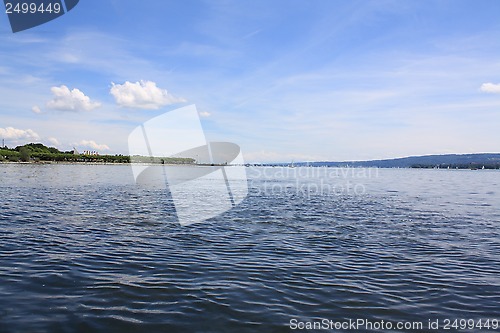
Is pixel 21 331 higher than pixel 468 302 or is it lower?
higher

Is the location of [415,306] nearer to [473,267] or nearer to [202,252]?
[473,267]

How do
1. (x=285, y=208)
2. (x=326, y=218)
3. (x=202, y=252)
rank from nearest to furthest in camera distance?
(x=202, y=252) → (x=326, y=218) → (x=285, y=208)

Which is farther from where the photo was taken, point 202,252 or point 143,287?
point 202,252

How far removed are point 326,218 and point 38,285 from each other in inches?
718

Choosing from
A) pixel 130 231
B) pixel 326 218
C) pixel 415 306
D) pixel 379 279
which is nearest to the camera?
pixel 415 306

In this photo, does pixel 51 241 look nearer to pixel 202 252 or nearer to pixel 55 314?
pixel 202 252

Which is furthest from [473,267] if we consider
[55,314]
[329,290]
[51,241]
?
[51,241]

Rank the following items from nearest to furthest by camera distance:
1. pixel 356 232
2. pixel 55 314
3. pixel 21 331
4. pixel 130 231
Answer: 1. pixel 21 331
2. pixel 55 314
3. pixel 130 231
4. pixel 356 232

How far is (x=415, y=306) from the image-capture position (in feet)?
30.6

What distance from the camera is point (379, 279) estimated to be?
37.6 ft

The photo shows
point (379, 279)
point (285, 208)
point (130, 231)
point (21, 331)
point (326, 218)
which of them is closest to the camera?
point (21, 331)

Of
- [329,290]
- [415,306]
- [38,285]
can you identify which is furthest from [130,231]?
[415,306]

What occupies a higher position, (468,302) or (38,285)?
(38,285)

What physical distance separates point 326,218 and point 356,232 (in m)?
5.06
